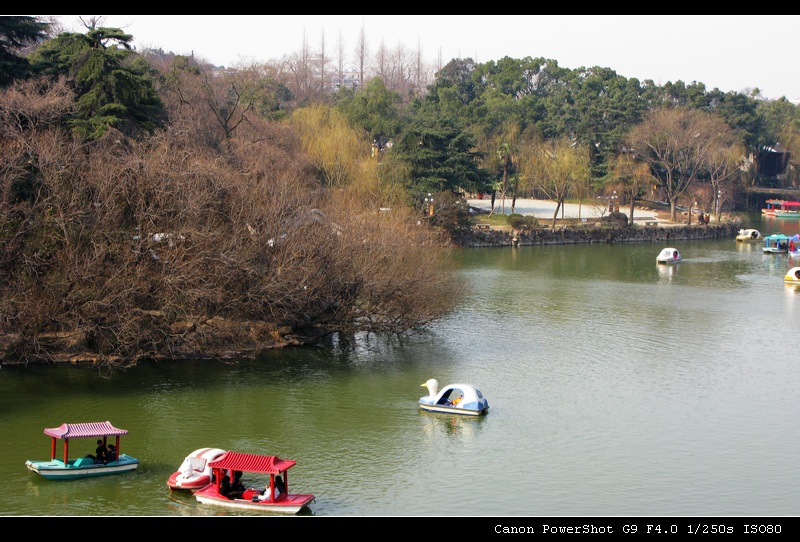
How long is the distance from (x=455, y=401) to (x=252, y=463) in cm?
712

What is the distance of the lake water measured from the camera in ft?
56.0

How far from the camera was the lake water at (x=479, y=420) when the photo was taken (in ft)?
56.0

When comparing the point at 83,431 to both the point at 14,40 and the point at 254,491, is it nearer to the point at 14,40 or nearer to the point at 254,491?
the point at 254,491

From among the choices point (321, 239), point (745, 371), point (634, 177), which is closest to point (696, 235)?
point (634, 177)

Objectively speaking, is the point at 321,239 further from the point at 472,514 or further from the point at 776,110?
the point at 776,110

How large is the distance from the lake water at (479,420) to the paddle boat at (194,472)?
21 cm

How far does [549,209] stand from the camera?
2783 inches

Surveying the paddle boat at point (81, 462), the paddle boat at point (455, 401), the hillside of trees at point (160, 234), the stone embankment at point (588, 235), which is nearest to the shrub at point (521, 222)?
the stone embankment at point (588, 235)

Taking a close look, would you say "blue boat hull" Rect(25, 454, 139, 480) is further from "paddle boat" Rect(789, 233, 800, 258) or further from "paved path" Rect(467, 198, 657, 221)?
"paved path" Rect(467, 198, 657, 221)

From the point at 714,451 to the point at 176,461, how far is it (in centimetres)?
1149

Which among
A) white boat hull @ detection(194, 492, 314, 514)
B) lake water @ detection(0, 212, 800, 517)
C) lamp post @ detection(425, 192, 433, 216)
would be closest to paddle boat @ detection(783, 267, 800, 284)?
lake water @ detection(0, 212, 800, 517)

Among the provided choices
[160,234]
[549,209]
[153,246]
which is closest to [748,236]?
[549,209]

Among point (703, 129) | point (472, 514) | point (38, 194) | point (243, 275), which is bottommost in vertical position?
point (472, 514)

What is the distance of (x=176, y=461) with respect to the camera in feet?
60.5
